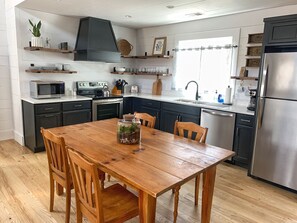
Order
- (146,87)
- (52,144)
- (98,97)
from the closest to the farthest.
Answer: (52,144)
(98,97)
(146,87)

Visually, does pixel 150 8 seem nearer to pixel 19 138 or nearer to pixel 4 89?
pixel 4 89

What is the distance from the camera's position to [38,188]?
2.71m

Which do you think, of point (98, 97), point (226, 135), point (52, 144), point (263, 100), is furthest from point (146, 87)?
point (52, 144)

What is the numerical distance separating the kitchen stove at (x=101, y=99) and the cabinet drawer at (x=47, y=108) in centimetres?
66

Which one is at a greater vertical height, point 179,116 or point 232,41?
point 232,41

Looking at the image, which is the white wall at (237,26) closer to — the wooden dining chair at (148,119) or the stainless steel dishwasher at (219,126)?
the stainless steel dishwasher at (219,126)

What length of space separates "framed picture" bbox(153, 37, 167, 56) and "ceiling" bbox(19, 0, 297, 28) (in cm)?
59

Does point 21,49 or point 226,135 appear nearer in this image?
point 226,135

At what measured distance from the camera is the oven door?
14.1ft

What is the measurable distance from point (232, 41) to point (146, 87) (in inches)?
89.2

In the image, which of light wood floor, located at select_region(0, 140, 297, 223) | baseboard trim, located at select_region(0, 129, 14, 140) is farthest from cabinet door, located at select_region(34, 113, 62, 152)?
baseboard trim, located at select_region(0, 129, 14, 140)

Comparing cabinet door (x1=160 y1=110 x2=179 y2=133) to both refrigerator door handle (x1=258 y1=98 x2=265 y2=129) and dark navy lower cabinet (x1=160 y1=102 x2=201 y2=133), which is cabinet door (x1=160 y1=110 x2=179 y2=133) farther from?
refrigerator door handle (x1=258 y1=98 x2=265 y2=129)

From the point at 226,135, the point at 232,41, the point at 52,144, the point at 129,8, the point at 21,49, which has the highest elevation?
the point at 129,8

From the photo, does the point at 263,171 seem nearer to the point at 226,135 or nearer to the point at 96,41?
the point at 226,135
